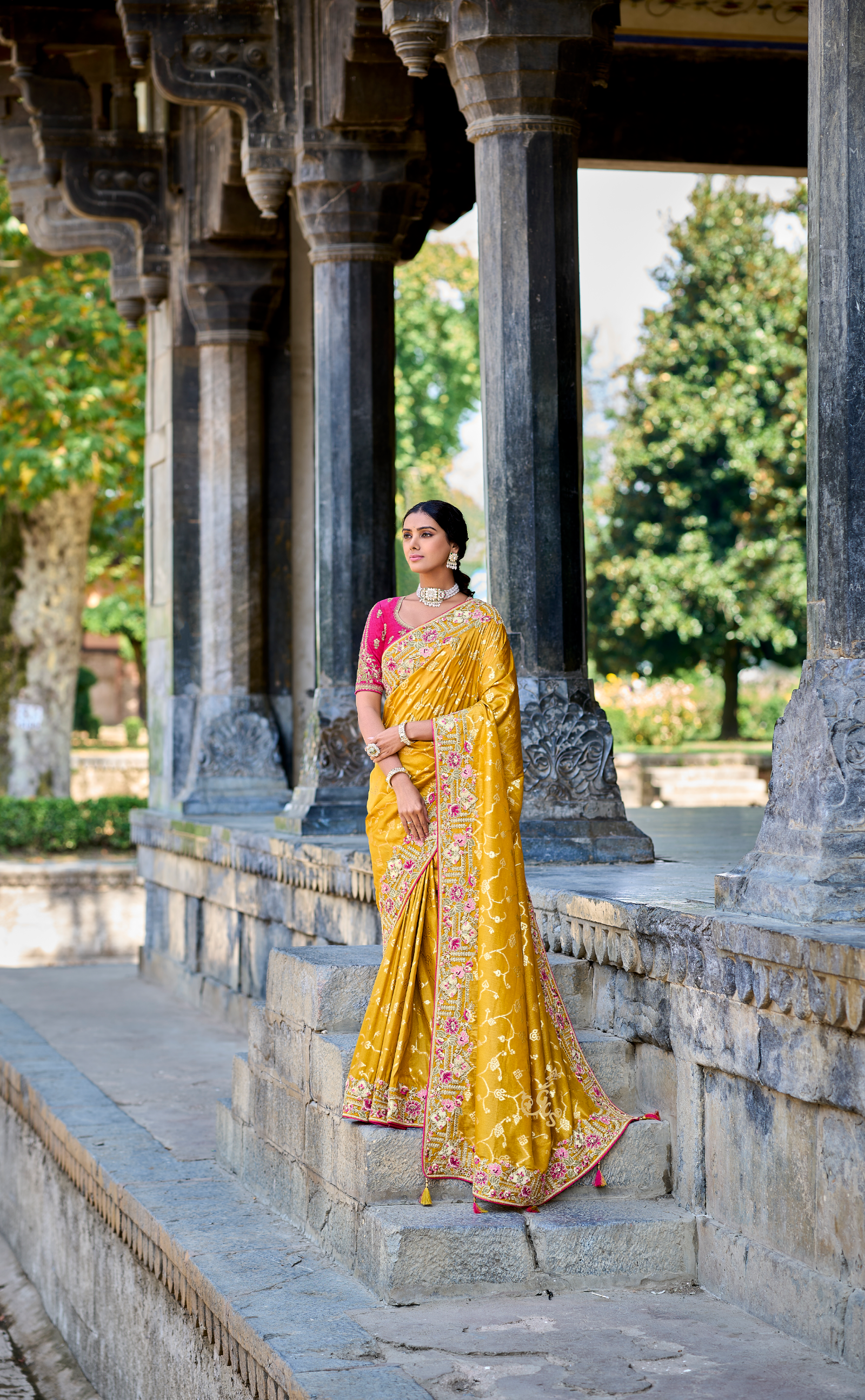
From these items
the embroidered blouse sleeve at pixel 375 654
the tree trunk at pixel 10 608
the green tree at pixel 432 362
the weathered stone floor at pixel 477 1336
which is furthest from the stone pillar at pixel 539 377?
the green tree at pixel 432 362

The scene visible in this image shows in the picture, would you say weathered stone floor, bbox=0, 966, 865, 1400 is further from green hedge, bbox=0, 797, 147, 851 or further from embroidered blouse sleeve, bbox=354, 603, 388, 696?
green hedge, bbox=0, 797, 147, 851

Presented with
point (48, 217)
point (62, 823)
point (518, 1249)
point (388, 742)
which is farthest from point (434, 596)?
point (62, 823)

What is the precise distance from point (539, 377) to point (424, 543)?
169 cm

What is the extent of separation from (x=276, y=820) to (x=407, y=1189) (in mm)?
3782

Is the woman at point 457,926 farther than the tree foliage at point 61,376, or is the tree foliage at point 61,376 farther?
the tree foliage at point 61,376

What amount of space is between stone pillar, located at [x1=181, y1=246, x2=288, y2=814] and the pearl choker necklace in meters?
5.15

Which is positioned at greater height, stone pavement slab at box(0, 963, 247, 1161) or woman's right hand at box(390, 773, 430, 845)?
woman's right hand at box(390, 773, 430, 845)

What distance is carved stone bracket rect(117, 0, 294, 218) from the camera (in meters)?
7.79

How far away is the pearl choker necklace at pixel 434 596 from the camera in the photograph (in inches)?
174

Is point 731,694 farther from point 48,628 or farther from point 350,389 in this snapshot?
point 350,389

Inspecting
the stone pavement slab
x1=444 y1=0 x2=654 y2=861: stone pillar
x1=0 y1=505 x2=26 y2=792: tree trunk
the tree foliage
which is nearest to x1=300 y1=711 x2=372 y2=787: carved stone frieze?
the stone pavement slab

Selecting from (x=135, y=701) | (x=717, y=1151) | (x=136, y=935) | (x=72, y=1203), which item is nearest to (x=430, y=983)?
(x=717, y=1151)

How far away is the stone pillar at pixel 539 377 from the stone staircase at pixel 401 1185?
1.13 meters

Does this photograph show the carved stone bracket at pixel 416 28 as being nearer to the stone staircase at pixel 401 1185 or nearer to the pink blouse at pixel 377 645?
the pink blouse at pixel 377 645
